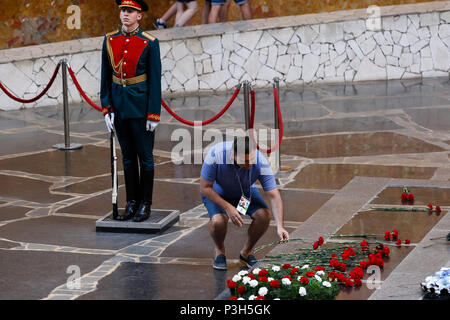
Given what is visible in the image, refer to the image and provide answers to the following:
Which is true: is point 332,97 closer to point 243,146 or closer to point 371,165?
point 371,165

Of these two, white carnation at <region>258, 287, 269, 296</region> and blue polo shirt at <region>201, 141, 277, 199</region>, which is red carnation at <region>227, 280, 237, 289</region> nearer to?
white carnation at <region>258, 287, 269, 296</region>

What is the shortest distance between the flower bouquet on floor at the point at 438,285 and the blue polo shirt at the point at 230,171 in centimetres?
131

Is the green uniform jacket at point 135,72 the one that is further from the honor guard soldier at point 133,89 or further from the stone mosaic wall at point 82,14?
the stone mosaic wall at point 82,14

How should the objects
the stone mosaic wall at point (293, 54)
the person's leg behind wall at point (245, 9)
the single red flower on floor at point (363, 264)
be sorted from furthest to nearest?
the person's leg behind wall at point (245, 9)
the stone mosaic wall at point (293, 54)
the single red flower on floor at point (363, 264)

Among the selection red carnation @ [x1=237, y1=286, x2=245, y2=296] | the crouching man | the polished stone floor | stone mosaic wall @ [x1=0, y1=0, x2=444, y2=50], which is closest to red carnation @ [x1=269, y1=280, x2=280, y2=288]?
red carnation @ [x1=237, y1=286, x2=245, y2=296]

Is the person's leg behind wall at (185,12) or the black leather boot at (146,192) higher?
the person's leg behind wall at (185,12)

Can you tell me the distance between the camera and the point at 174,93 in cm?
1455

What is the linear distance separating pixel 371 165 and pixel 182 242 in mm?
3110

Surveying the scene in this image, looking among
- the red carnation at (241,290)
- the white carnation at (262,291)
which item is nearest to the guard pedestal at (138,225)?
the red carnation at (241,290)

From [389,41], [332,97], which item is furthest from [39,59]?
[389,41]

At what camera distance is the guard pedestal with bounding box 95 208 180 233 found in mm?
7323

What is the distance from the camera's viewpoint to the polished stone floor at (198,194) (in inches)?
244
